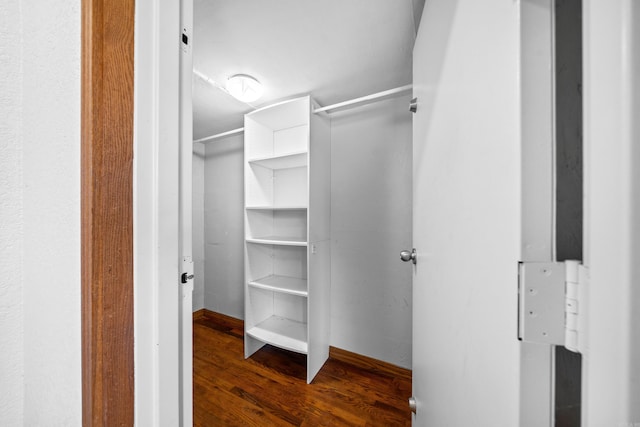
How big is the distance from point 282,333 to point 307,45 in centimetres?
182

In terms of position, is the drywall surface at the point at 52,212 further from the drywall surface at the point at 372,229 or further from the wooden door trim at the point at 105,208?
the drywall surface at the point at 372,229

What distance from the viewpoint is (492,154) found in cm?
35

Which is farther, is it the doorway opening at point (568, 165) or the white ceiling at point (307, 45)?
the white ceiling at point (307, 45)

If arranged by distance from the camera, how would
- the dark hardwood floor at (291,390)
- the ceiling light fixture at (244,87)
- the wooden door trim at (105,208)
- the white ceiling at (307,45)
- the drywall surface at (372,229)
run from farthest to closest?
1. the drywall surface at (372,229)
2. the ceiling light fixture at (244,87)
3. the dark hardwood floor at (291,390)
4. the white ceiling at (307,45)
5. the wooden door trim at (105,208)

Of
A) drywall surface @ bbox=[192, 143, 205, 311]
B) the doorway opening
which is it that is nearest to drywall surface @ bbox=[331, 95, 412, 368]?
the doorway opening

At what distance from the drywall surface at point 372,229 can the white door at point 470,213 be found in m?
0.78

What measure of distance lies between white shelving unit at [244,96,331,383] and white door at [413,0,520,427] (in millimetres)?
862

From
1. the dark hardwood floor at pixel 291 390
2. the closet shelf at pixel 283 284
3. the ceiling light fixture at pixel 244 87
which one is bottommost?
the dark hardwood floor at pixel 291 390

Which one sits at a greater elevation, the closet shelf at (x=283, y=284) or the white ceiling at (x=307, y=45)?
the white ceiling at (x=307, y=45)

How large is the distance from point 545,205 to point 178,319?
0.69m

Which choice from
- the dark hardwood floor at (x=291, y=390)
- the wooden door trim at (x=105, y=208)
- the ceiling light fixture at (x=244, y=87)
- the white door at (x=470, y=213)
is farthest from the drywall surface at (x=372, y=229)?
the wooden door trim at (x=105, y=208)

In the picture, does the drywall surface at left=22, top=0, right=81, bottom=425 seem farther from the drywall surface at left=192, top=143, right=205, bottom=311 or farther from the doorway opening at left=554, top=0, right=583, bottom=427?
the drywall surface at left=192, top=143, right=205, bottom=311

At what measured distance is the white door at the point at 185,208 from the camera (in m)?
0.51

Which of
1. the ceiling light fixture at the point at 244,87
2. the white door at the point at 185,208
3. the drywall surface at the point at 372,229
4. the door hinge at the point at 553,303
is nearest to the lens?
the door hinge at the point at 553,303
